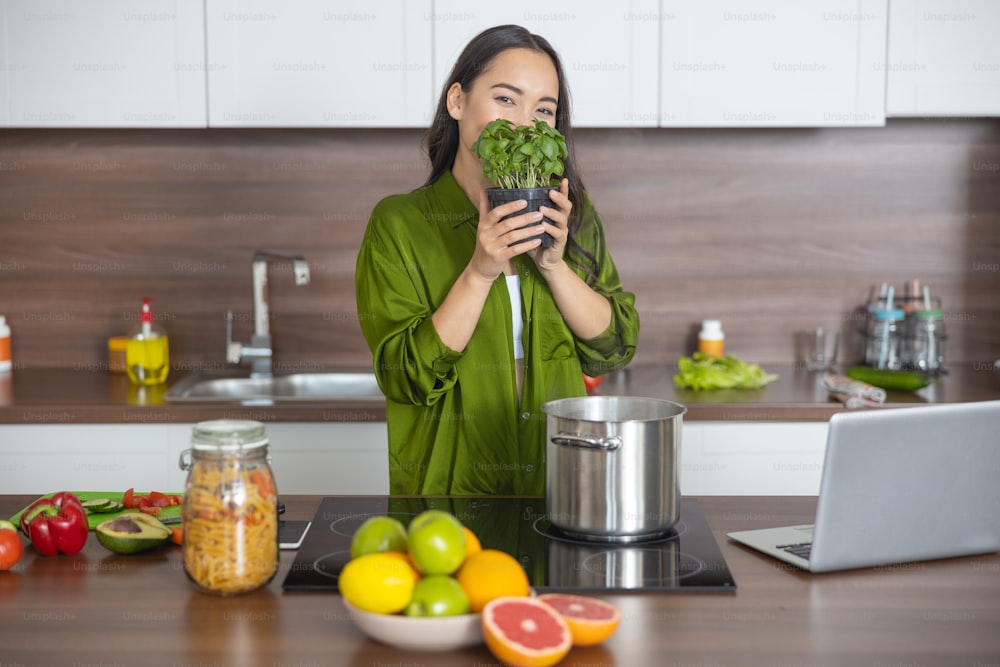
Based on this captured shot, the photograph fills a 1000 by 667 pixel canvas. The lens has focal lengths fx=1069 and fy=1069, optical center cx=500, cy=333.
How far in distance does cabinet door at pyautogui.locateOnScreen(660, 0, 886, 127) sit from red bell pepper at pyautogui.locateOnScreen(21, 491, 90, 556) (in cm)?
187

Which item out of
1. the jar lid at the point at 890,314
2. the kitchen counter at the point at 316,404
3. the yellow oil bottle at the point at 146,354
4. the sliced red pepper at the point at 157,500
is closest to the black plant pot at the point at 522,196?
the sliced red pepper at the point at 157,500

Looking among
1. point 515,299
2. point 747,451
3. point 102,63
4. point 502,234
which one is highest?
point 102,63

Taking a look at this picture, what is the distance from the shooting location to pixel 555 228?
1608mm

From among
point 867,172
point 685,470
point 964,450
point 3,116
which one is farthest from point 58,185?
point 964,450

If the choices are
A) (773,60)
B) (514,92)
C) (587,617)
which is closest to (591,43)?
(773,60)

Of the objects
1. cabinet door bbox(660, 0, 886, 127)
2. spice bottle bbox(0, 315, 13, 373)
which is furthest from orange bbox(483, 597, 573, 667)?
spice bottle bbox(0, 315, 13, 373)

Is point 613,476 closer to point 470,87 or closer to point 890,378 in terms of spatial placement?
point 470,87

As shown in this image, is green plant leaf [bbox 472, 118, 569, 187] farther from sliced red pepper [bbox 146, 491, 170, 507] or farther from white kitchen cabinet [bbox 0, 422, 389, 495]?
white kitchen cabinet [bbox 0, 422, 389, 495]

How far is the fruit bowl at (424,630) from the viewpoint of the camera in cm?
107

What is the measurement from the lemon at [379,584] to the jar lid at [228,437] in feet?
0.64

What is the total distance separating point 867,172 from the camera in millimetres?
3152

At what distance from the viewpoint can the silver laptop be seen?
1266 mm

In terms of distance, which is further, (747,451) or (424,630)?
(747,451)

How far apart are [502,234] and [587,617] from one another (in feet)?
2.18
